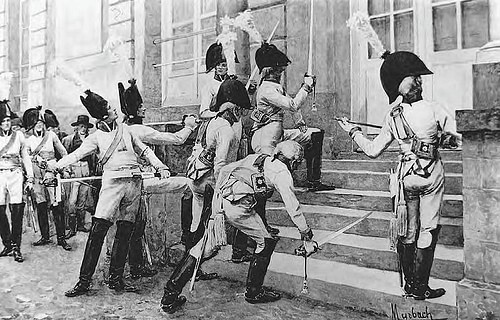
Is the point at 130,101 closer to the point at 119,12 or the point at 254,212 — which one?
the point at 119,12

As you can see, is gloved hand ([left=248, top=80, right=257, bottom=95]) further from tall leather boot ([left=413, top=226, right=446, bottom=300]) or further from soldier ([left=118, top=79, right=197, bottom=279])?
tall leather boot ([left=413, top=226, right=446, bottom=300])

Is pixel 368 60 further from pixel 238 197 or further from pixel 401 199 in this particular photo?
pixel 238 197

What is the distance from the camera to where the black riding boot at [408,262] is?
2.38 meters

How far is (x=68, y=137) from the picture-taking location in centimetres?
373

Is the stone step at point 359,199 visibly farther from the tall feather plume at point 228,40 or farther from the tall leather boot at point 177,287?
the tall feather plume at point 228,40

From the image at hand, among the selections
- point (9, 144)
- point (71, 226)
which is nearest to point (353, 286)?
point (71, 226)

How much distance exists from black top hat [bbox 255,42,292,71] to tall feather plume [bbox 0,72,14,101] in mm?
2134

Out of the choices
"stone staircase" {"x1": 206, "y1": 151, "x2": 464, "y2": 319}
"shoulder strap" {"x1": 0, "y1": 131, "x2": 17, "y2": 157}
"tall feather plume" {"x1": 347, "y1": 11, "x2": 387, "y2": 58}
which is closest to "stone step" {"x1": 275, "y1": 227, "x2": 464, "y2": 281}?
"stone staircase" {"x1": 206, "y1": 151, "x2": 464, "y2": 319}

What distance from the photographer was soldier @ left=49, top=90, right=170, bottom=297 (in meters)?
3.32

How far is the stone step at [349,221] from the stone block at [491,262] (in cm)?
14

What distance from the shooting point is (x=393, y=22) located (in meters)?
2.63

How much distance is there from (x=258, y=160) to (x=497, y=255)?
1.27 meters

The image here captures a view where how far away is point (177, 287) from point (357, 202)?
3.55 feet

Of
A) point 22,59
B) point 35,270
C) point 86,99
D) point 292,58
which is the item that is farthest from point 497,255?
point 22,59
